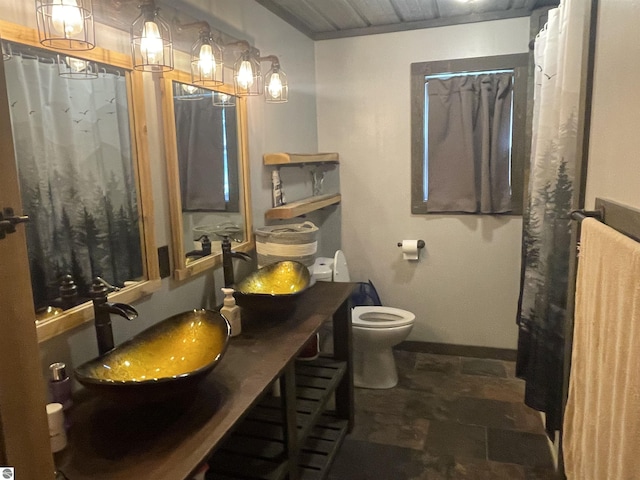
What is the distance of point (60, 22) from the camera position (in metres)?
1.34

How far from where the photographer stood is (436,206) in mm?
3451

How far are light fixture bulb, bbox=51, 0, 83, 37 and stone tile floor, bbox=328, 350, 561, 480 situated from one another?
6.76 ft

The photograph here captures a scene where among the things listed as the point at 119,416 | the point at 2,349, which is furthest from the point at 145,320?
the point at 2,349

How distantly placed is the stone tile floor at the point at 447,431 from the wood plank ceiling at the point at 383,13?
2308 millimetres

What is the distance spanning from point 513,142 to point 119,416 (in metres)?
2.82

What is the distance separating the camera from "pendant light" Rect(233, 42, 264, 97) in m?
2.30

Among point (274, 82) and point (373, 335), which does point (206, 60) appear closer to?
point (274, 82)

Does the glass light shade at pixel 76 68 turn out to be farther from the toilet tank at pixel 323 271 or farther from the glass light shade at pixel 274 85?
the toilet tank at pixel 323 271

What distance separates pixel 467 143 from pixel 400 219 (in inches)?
27.1

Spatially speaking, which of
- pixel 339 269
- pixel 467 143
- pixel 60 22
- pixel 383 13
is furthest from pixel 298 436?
pixel 383 13

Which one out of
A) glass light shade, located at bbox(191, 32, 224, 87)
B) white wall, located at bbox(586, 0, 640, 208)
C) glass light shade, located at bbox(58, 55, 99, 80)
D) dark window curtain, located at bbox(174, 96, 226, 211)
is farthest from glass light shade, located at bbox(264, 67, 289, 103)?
white wall, located at bbox(586, 0, 640, 208)

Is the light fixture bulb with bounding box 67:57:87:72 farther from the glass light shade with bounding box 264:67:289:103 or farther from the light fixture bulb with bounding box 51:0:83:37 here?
the glass light shade with bounding box 264:67:289:103

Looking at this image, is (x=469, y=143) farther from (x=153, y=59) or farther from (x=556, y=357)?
(x=153, y=59)

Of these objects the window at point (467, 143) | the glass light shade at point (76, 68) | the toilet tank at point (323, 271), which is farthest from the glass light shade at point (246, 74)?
the window at point (467, 143)
